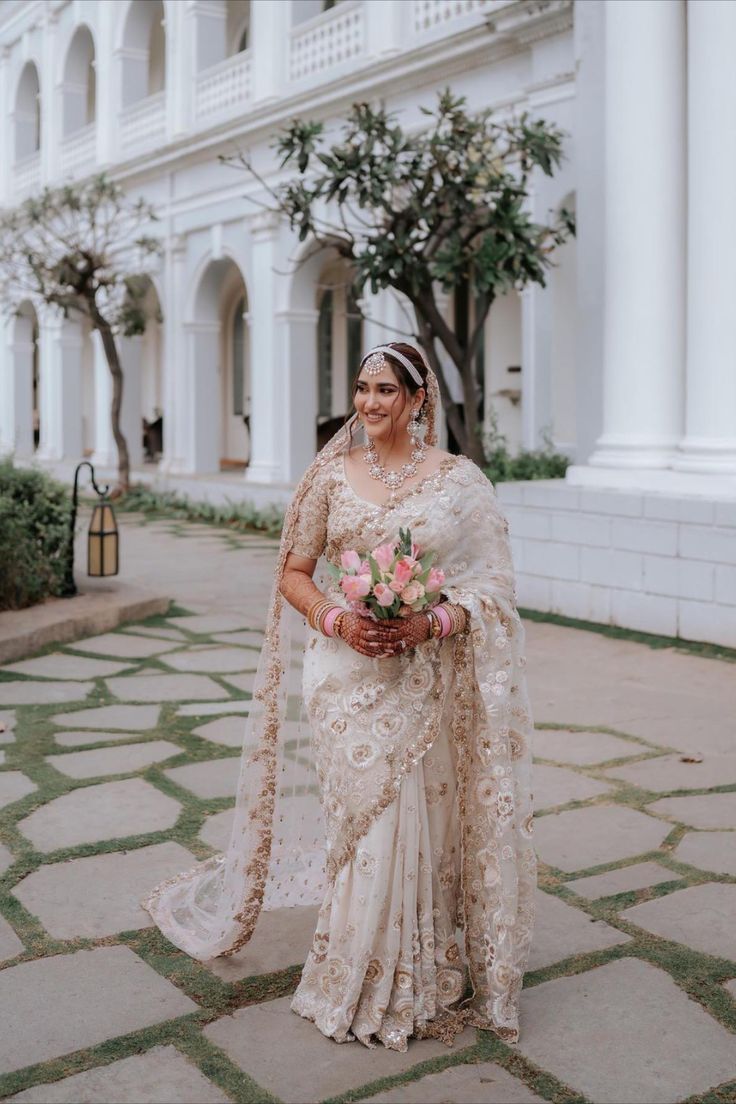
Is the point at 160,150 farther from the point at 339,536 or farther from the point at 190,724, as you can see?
the point at 339,536

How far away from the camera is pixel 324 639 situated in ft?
9.67

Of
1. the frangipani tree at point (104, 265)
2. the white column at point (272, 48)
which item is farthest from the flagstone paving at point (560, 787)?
the frangipani tree at point (104, 265)

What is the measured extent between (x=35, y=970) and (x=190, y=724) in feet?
7.77

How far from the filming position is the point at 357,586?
104 inches

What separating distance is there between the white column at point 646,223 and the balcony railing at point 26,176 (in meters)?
15.8

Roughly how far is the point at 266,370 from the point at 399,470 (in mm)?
11799

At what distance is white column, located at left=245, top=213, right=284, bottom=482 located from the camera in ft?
47.1

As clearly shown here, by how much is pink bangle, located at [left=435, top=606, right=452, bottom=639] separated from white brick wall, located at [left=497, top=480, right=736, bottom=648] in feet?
14.1

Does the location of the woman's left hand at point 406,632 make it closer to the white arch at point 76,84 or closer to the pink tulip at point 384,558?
the pink tulip at point 384,558

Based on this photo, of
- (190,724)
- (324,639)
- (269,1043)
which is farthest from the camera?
(190,724)

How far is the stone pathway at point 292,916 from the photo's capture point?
8.52 ft

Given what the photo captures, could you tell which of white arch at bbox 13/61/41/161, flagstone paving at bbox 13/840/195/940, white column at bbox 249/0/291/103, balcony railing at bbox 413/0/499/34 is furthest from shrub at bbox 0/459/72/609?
white arch at bbox 13/61/41/161

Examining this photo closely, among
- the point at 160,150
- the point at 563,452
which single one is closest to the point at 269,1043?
the point at 563,452

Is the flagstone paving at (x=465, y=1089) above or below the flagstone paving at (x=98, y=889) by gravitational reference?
below
